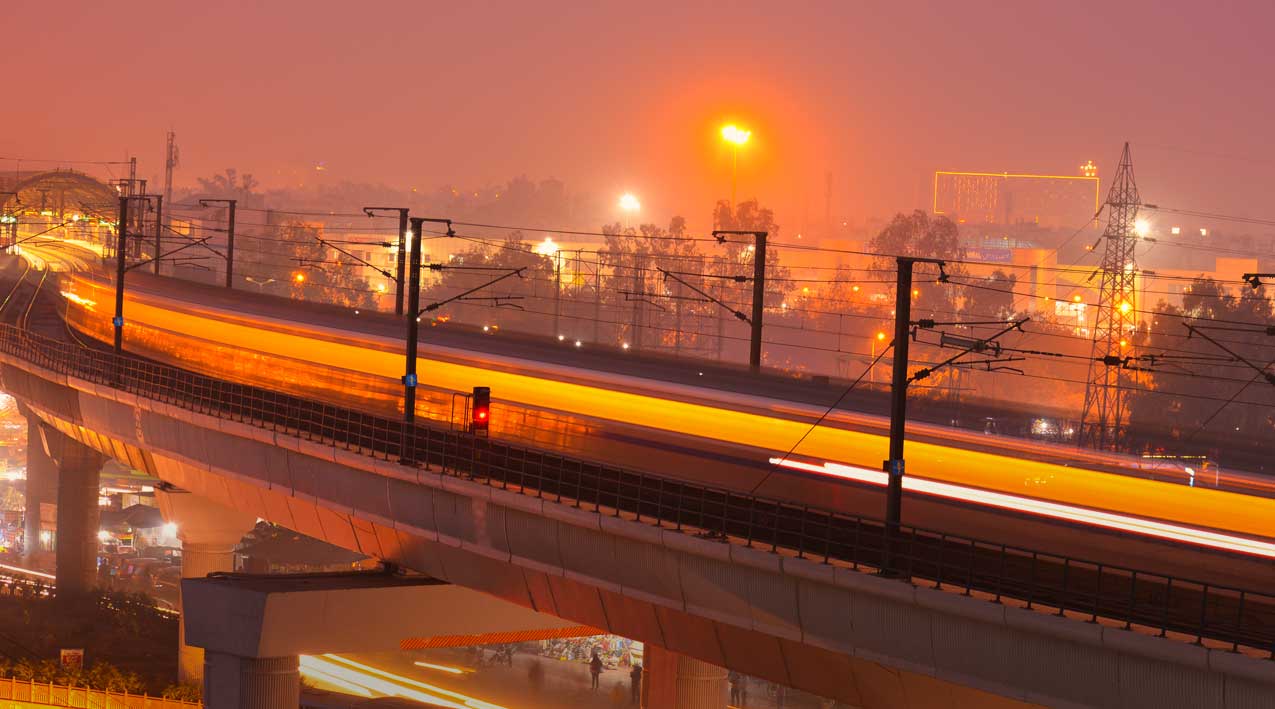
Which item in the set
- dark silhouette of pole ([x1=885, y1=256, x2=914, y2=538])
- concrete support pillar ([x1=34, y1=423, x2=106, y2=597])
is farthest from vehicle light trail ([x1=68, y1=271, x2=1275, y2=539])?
concrete support pillar ([x1=34, y1=423, x2=106, y2=597])

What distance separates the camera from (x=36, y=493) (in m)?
74.5

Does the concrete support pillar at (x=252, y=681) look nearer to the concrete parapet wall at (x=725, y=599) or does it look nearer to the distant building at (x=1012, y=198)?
the concrete parapet wall at (x=725, y=599)

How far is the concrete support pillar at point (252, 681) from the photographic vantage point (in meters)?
26.0

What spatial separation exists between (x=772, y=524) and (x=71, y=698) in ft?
71.8

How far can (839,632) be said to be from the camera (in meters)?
16.9

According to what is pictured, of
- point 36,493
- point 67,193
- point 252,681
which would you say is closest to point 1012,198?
point 67,193

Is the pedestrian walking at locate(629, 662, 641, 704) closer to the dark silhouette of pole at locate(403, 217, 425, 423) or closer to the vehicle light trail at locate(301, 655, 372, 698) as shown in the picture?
the vehicle light trail at locate(301, 655, 372, 698)

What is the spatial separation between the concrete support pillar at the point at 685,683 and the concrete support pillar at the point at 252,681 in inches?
282

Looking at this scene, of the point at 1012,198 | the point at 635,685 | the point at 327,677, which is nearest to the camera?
the point at 327,677

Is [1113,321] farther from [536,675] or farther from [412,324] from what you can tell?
[412,324]

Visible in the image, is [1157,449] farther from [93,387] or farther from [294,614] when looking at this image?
[93,387]

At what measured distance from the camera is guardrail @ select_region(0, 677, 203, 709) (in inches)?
1330

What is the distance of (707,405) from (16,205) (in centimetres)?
5527

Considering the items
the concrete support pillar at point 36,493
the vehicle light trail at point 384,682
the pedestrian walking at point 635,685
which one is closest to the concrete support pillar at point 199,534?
the vehicle light trail at point 384,682
